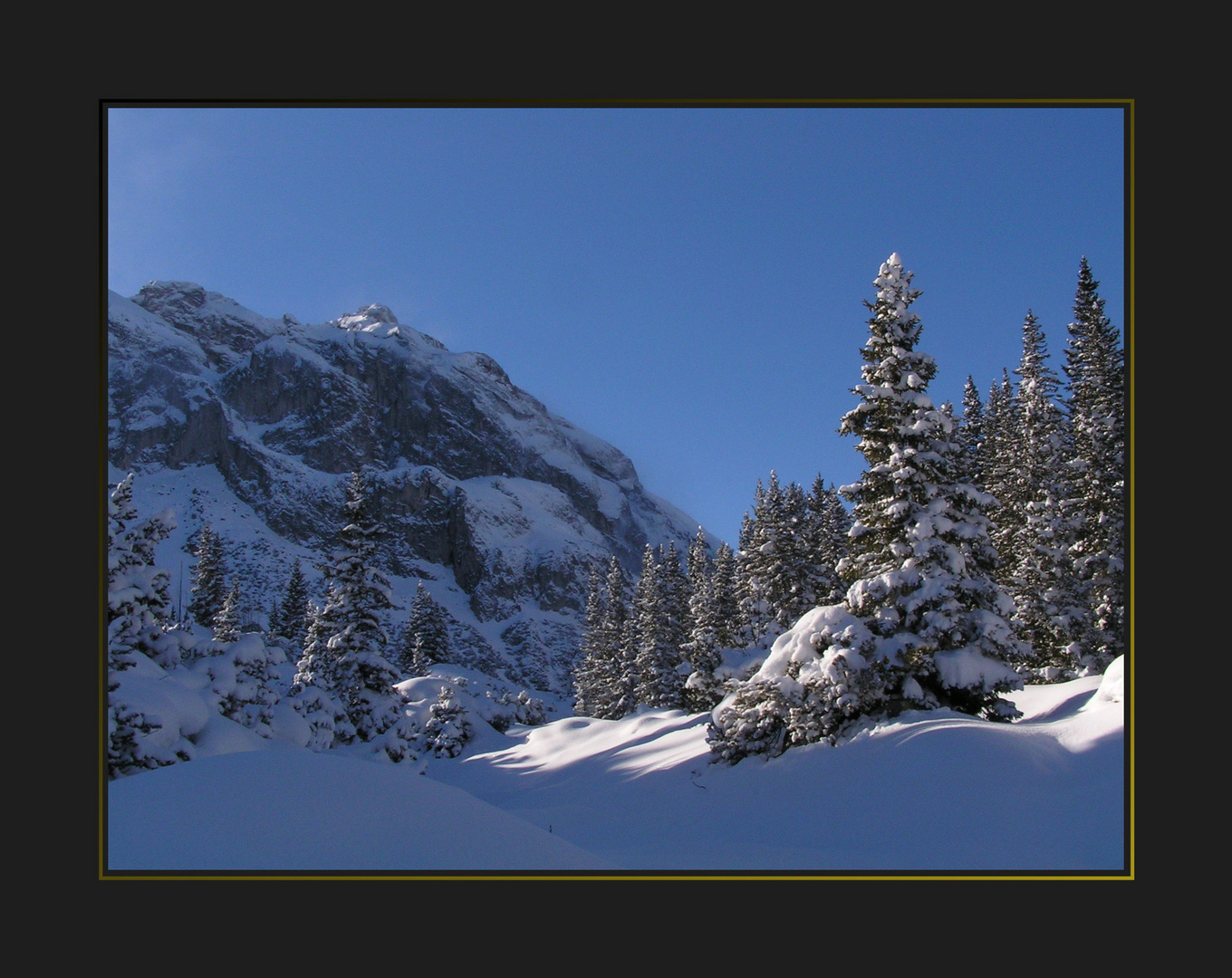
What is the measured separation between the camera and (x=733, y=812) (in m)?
14.4

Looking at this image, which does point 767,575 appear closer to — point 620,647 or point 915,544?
point 915,544

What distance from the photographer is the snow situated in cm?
682

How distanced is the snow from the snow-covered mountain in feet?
331

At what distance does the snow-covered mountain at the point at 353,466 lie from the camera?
407 ft

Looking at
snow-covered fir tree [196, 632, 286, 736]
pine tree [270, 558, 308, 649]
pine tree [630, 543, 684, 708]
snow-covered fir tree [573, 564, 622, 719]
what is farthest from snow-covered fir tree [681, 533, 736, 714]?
pine tree [270, 558, 308, 649]

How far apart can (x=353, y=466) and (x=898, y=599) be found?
142555mm

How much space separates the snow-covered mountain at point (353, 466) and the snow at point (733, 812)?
101 m

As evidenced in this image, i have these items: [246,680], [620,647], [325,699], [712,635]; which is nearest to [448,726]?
[712,635]

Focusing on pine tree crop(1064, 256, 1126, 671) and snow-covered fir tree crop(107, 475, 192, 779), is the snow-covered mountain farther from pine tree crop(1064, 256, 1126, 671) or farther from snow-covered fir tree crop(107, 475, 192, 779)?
pine tree crop(1064, 256, 1126, 671)

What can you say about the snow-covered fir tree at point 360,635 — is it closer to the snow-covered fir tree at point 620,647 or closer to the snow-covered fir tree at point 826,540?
the snow-covered fir tree at point 826,540

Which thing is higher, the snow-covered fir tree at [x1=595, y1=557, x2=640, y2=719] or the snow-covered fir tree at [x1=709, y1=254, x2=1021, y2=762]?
the snow-covered fir tree at [x1=709, y1=254, x2=1021, y2=762]

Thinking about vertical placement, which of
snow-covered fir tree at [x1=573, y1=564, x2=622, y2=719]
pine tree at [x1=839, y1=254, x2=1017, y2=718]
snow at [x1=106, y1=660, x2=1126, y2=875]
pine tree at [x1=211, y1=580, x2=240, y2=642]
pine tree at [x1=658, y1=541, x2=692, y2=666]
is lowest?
snow-covered fir tree at [x1=573, y1=564, x2=622, y2=719]

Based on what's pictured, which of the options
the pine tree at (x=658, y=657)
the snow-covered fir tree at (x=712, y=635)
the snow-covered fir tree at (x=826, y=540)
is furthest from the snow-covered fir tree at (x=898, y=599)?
the pine tree at (x=658, y=657)
